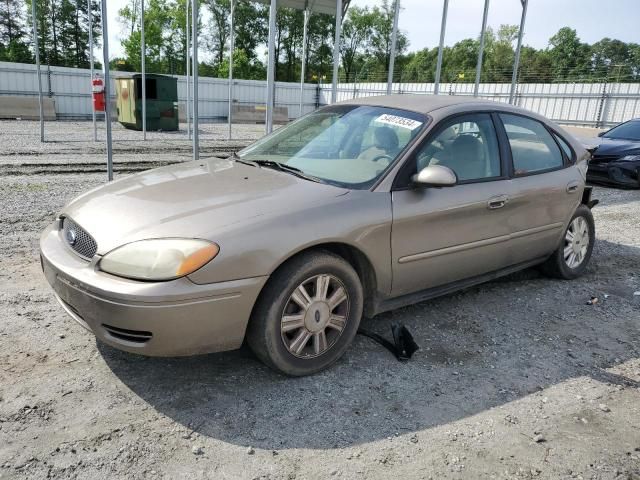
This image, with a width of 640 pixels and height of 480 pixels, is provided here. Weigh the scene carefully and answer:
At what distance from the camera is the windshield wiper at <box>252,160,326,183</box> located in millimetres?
3419

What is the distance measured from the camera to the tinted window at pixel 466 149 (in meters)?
3.67

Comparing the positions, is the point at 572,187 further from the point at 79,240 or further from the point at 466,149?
the point at 79,240

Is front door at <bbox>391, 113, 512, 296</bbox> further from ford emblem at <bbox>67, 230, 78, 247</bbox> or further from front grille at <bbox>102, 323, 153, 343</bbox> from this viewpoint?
ford emblem at <bbox>67, 230, 78, 247</bbox>

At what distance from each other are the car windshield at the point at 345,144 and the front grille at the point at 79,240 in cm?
137

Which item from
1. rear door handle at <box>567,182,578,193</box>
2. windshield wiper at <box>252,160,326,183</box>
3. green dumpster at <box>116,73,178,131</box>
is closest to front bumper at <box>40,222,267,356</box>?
windshield wiper at <box>252,160,326,183</box>

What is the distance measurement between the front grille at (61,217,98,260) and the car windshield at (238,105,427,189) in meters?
1.37

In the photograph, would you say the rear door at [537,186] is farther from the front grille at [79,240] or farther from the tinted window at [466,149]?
the front grille at [79,240]

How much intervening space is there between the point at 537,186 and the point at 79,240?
11.4ft

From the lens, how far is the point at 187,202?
3045 millimetres

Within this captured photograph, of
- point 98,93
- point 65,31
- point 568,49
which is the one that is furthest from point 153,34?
point 568,49

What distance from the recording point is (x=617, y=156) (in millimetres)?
10719

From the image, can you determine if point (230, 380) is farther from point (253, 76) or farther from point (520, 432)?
point (253, 76)

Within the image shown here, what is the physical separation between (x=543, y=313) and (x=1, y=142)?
14101 millimetres

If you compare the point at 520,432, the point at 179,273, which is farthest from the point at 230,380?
the point at 520,432
